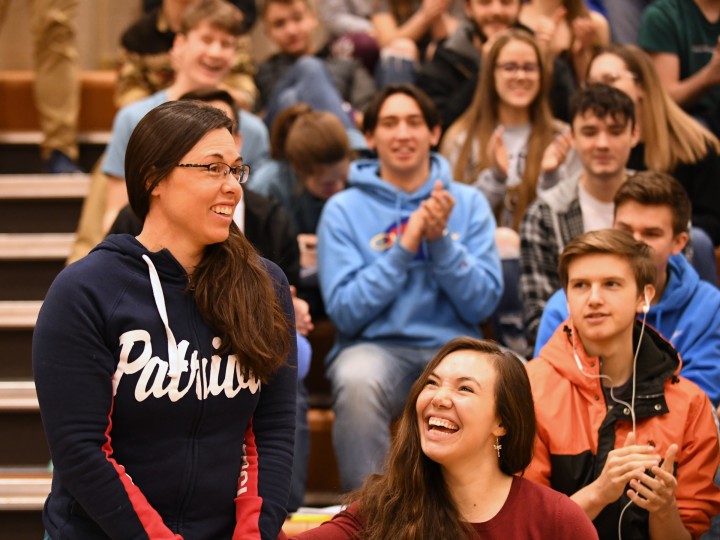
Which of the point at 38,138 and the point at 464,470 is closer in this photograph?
the point at 464,470

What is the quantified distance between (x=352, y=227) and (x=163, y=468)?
1877 mm

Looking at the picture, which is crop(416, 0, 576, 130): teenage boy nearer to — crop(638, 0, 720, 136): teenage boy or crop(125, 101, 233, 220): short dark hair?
crop(638, 0, 720, 136): teenage boy

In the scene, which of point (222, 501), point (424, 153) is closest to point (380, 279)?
point (424, 153)

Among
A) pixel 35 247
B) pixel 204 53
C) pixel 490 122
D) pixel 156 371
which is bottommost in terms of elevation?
pixel 35 247

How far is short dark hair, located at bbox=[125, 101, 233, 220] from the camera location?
1921mm

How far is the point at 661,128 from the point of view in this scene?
157 inches

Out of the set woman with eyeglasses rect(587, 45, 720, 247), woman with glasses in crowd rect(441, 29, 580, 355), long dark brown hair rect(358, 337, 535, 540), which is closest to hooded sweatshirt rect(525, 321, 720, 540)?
long dark brown hair rect(358, 337, 535, 540)

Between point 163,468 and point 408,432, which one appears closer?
point 163,468

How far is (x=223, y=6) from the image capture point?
13.4ft

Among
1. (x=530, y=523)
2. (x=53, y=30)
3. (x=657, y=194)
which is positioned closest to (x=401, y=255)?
(x=657, y=194)

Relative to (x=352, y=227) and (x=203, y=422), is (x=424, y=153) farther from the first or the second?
(x=203, y=422)

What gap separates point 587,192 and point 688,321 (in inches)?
29.7

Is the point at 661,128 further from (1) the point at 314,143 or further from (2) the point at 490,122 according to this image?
(1) the point at 314,143

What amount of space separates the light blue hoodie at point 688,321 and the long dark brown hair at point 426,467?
81cm
